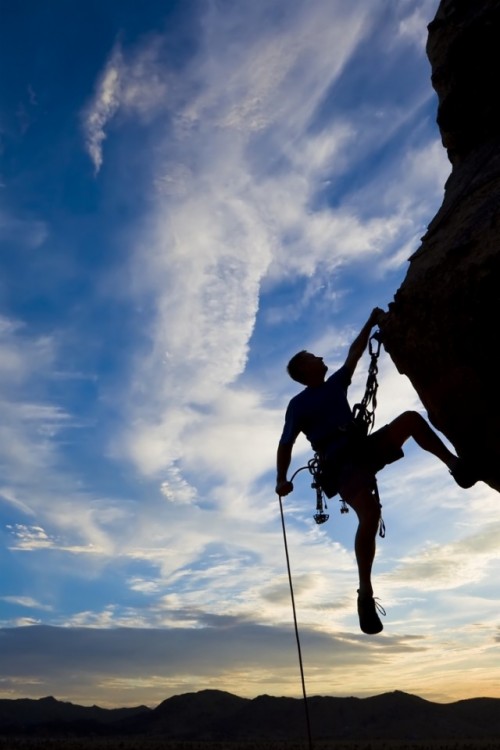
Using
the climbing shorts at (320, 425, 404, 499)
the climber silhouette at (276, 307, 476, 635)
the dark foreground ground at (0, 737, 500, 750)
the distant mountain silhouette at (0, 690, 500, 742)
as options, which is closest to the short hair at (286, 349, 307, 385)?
the climber silhouette at (276, 307, 476, 635)

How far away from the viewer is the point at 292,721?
282ft

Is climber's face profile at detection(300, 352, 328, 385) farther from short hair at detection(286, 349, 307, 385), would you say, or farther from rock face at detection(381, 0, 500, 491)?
rock face at detection(381, 0, 500, 491)

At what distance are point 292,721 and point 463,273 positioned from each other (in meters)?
92.6

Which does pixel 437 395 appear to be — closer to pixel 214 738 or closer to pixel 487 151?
pixel 487 151

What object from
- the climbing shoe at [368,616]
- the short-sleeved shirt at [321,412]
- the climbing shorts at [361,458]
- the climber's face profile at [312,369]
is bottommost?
the climbing shoe at [368,616]

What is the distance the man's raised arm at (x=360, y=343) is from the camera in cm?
709

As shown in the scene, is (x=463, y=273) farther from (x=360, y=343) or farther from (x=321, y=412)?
(x=321, y=412)

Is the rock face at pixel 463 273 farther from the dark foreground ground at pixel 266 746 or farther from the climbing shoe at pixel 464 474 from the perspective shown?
the dark foreground ground at pixel 266 746

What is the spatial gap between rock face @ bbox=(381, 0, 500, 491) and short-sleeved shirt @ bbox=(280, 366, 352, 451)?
2.23ft

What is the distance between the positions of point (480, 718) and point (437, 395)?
90.3 meters

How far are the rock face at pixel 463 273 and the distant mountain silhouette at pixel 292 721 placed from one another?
74569mm

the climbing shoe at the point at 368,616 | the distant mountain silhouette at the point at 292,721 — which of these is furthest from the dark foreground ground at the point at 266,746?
the climbing shoe at the point at 368,616

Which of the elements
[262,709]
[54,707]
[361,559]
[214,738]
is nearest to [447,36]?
[361,559]

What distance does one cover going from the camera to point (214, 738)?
80.8m
